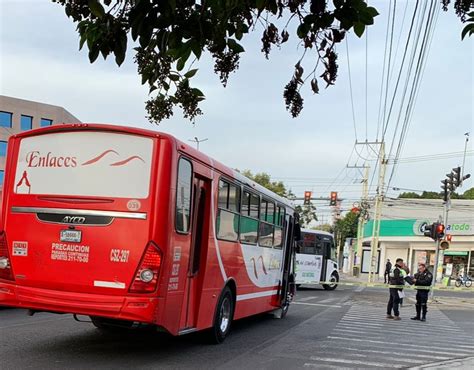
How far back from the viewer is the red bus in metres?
6.93

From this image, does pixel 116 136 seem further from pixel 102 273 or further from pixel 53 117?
pixel 53 117

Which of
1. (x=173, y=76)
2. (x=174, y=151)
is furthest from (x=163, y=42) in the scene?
(x=174, y=151)

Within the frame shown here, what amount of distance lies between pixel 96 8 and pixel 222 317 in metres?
6.83

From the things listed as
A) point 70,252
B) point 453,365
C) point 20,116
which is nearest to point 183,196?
point 70,252

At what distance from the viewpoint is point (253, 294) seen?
11.3m

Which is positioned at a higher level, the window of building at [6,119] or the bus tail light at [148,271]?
the window of building at [6,119]

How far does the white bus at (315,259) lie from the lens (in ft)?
91.2

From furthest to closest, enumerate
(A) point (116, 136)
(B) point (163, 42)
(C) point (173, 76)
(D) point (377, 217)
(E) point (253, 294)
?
1. (D) point (377, 217)
2. (E) point (253, 294)
3. (A) point (116, 136)
4. (C) point (173, 76)
5. (B) point (163, 42)

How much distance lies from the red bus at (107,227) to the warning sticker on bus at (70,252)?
0.04ft

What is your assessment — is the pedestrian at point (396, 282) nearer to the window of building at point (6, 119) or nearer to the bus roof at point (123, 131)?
the bus roof at point (123, 131)

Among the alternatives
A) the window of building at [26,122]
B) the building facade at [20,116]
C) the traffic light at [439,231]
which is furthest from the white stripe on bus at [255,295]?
the window of building at [26,122]

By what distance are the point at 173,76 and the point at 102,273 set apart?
11.5 feet

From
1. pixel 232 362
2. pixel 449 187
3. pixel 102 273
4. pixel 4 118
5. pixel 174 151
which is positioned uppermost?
pixel 4 118

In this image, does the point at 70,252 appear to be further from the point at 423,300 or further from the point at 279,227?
the point at 423,300
